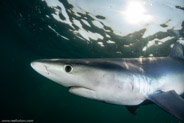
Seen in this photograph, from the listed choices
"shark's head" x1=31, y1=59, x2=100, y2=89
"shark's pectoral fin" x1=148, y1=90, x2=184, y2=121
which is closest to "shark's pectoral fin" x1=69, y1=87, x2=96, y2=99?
"shark's head" x1=31, y1=59, x2=100, y2=89

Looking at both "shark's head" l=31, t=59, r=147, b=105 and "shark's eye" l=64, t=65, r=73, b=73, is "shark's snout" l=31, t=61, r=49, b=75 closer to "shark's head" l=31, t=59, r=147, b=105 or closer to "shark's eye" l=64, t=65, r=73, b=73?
"shark's head" l=31, t=59, r=147, b=105

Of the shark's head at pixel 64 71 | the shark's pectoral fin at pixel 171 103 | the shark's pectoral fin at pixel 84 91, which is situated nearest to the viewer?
the shark's pectoral fin at pixel 171 103

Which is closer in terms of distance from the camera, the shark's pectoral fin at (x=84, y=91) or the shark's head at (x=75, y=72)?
the shark's head at (x=75, y=72)

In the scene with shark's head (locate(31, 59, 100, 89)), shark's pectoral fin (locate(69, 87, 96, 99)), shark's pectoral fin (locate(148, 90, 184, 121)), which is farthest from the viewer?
shark's pectoral fin (locate(69, 87, 96, 99))

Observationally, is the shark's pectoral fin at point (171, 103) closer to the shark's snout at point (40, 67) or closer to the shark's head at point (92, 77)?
the shark's head at point (92, 77)

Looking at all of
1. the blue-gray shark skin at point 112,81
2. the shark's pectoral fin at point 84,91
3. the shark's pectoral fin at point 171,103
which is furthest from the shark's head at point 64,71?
the shark's pectoral fin at point 171,103

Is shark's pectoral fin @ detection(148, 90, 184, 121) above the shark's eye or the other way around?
the other way around

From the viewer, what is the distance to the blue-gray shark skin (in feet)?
6.48

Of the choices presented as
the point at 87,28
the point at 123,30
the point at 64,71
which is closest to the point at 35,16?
the point at 87,28

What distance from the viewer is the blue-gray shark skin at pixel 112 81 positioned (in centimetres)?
198

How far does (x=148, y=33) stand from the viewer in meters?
9.25

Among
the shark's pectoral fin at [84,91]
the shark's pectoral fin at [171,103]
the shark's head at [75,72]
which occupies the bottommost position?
the shark's pectoral fin at [171,103]

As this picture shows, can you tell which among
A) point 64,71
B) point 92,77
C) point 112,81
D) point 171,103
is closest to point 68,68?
point 64,71

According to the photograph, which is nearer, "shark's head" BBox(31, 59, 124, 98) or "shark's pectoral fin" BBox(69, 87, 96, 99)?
"shark's head" BBox(31, 59, 124, 98)
